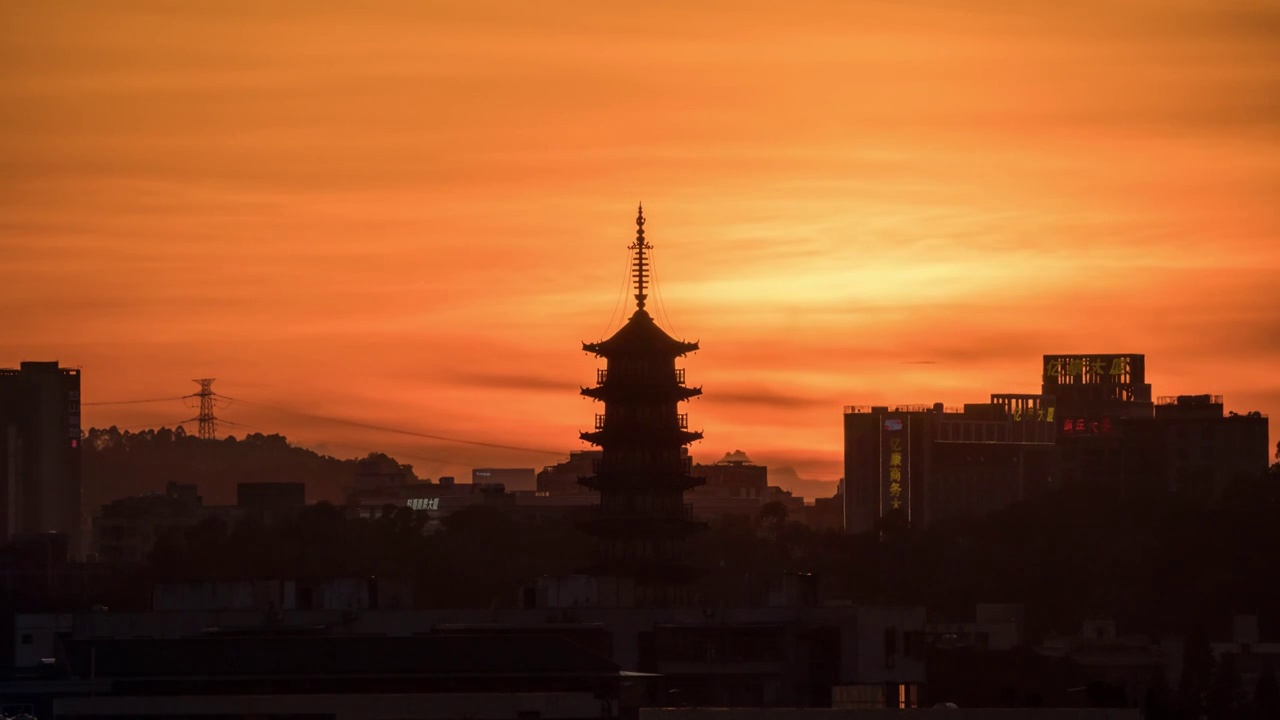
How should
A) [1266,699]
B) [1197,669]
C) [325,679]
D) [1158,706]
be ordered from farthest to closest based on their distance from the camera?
[1197,669], [1266,699], [1158,706], [325,679]

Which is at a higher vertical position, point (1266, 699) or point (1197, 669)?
point (1197, 669)

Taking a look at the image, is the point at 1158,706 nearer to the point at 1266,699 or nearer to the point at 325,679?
the point at 1266,699

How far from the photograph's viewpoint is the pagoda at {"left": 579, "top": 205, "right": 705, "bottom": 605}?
147 meters

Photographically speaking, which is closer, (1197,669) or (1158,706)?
(1158,706)

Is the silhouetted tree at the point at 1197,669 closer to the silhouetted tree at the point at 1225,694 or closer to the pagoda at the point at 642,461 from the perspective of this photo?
the silhouetted tree at the point at 1225,694

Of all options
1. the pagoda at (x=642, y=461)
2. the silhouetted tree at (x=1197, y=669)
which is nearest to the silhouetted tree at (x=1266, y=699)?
the silhouetted tree at (x=1197, y=669)

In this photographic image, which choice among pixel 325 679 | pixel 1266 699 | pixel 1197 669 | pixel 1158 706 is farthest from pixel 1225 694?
pixel 325 679

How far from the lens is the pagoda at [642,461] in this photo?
14725 centimetres

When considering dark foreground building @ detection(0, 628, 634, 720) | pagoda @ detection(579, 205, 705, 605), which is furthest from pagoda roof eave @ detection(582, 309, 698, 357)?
dark foreground building @ detection(0, 628, 634, 720)

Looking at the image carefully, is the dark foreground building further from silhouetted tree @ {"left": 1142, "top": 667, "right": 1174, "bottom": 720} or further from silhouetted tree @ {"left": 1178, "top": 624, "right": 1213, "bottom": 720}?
silhouetted tree @ {"left": 1178, "top": 624, "right": 1213, "bottom": 720}

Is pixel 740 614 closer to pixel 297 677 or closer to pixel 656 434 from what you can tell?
pixel 656 434

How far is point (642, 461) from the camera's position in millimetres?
149000

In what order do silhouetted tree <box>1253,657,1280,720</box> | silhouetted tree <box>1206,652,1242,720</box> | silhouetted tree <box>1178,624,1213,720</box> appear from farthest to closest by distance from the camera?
silhouetted tree <box>1178,624,1213,720</box>, silhouetted tree <box>1206,652,1242,720</box>, silhouetted tree <box>1253,657,1280,720</box>

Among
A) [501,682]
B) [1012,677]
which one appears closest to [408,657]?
[501,682]
